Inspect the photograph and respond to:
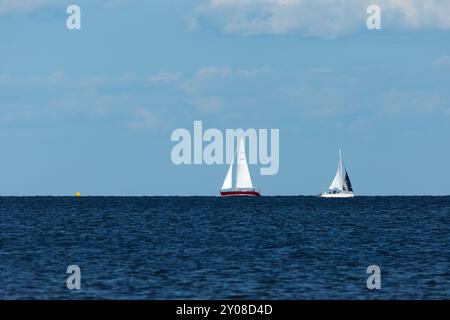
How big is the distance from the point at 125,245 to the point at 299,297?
120ft

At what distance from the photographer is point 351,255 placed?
6988cm

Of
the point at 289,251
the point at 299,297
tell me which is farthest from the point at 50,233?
the point at 299,297

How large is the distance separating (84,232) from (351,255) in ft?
136

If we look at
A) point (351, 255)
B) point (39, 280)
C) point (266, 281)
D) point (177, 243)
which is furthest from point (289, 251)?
point (39, 280)

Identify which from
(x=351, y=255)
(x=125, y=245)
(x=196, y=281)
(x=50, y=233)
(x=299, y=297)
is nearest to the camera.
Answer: (x=299, y=297)

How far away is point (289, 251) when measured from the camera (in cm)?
7344
